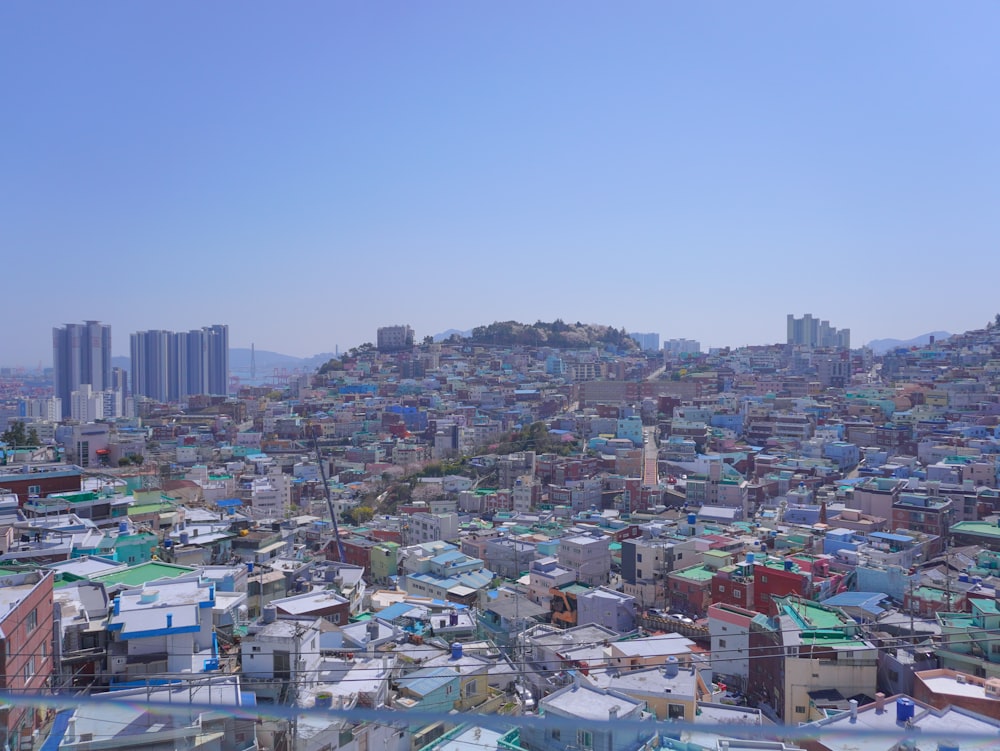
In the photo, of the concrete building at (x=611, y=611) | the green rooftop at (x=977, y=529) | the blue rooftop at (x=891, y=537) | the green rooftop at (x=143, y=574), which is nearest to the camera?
the green rooftop at (x=143, y=574)

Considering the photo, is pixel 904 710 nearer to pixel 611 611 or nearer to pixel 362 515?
pixel 611 611

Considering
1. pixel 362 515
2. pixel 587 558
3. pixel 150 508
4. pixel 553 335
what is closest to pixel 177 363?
pixel 553 335

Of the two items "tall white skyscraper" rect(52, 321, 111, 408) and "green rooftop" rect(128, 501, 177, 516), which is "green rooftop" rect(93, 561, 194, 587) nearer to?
"green rooftop" rect(128, 501, 177, 516)

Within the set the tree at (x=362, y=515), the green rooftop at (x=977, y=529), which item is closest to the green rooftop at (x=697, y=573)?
the green rooftop at (x=977, y=529)

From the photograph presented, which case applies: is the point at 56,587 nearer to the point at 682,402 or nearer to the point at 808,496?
the point at 808,496

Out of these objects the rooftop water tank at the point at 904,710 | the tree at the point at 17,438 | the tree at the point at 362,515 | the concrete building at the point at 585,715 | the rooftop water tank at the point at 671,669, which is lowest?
the tree at the point at 362,515

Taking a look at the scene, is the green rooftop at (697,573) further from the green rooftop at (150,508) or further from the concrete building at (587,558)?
the green rooftop at (150,508)

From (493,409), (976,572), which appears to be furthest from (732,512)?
(493,409)

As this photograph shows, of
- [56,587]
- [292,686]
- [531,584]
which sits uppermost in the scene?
[56,587]

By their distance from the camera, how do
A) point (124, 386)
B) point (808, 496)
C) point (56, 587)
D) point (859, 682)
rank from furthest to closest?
point (124, 386)
point (808, 496)
point (859, 682)
point (56, 587)
